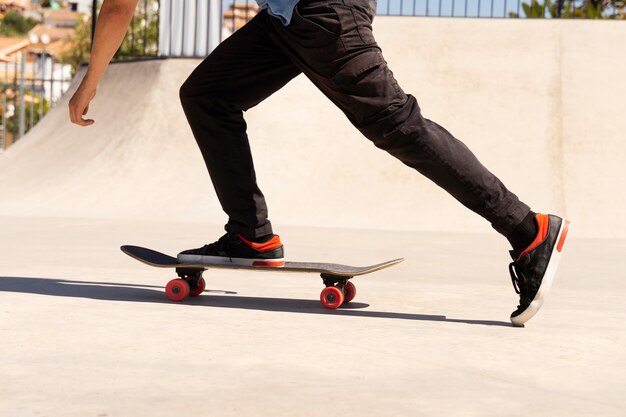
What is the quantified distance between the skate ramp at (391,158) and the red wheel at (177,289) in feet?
16.0

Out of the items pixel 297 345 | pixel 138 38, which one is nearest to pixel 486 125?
pixel 297 345

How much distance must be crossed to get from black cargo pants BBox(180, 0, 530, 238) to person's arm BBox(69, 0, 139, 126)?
35 centimetres

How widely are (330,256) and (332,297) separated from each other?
7.26 feet

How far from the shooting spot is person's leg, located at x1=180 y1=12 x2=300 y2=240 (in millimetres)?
3926

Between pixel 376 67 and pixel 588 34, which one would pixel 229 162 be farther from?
pixel 588 34

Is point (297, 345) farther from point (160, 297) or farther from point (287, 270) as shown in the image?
point (160, 297)

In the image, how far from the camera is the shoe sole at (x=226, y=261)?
13.2ft

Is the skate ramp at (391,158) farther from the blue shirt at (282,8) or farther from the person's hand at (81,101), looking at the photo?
the blue shirt at (282,8)

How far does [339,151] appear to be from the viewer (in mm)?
9914

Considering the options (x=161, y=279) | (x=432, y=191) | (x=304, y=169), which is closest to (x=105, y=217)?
(x=304, y=169)

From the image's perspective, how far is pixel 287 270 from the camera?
4.02m

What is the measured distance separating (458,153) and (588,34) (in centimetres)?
785

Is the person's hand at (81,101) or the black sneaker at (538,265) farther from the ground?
the person's hand at (81,101)

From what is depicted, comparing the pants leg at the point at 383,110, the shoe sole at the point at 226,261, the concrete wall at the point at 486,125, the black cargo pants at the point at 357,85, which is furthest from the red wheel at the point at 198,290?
the concrete wall at the point at 486,125
